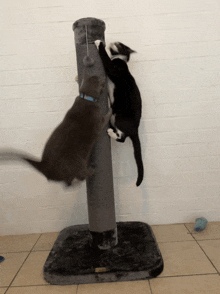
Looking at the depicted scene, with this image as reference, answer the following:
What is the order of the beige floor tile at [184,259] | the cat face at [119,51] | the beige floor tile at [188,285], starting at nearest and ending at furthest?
the beige floor tile at [188,285] → the beige floor tile at [184,259] → the cat face at [119,51]

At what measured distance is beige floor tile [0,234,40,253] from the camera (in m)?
1.49

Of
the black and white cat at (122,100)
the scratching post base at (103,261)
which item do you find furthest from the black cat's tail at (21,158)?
the scratching post base at (103,261)

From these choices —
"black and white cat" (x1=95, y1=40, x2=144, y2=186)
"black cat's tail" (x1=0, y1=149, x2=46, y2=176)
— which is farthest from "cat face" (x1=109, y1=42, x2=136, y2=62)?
"black cat's tail" (x1=0, y1=149, x2=46, y2=176)

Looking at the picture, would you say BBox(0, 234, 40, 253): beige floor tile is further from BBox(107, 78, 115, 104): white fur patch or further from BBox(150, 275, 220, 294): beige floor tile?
BBox(107, 78, 115, 104): white fur patch

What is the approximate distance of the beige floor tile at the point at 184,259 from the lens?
114 cm

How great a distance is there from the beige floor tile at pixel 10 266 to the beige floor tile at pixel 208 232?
1.16m

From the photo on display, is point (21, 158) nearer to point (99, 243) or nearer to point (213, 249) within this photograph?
point (99, 243)

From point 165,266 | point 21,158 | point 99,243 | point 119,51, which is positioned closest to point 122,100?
point 119,51

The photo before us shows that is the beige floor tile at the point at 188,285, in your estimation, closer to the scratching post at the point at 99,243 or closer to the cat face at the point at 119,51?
the scratching post at the point at 99,243

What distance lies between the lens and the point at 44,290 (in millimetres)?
1080

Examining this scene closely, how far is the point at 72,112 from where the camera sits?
3.45ft

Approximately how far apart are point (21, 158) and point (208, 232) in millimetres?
1363

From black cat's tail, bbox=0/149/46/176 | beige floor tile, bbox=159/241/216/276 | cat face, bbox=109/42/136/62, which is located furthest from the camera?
cat face, bbox=109/42/136/62

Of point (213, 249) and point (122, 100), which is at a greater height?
point (122, 100)
